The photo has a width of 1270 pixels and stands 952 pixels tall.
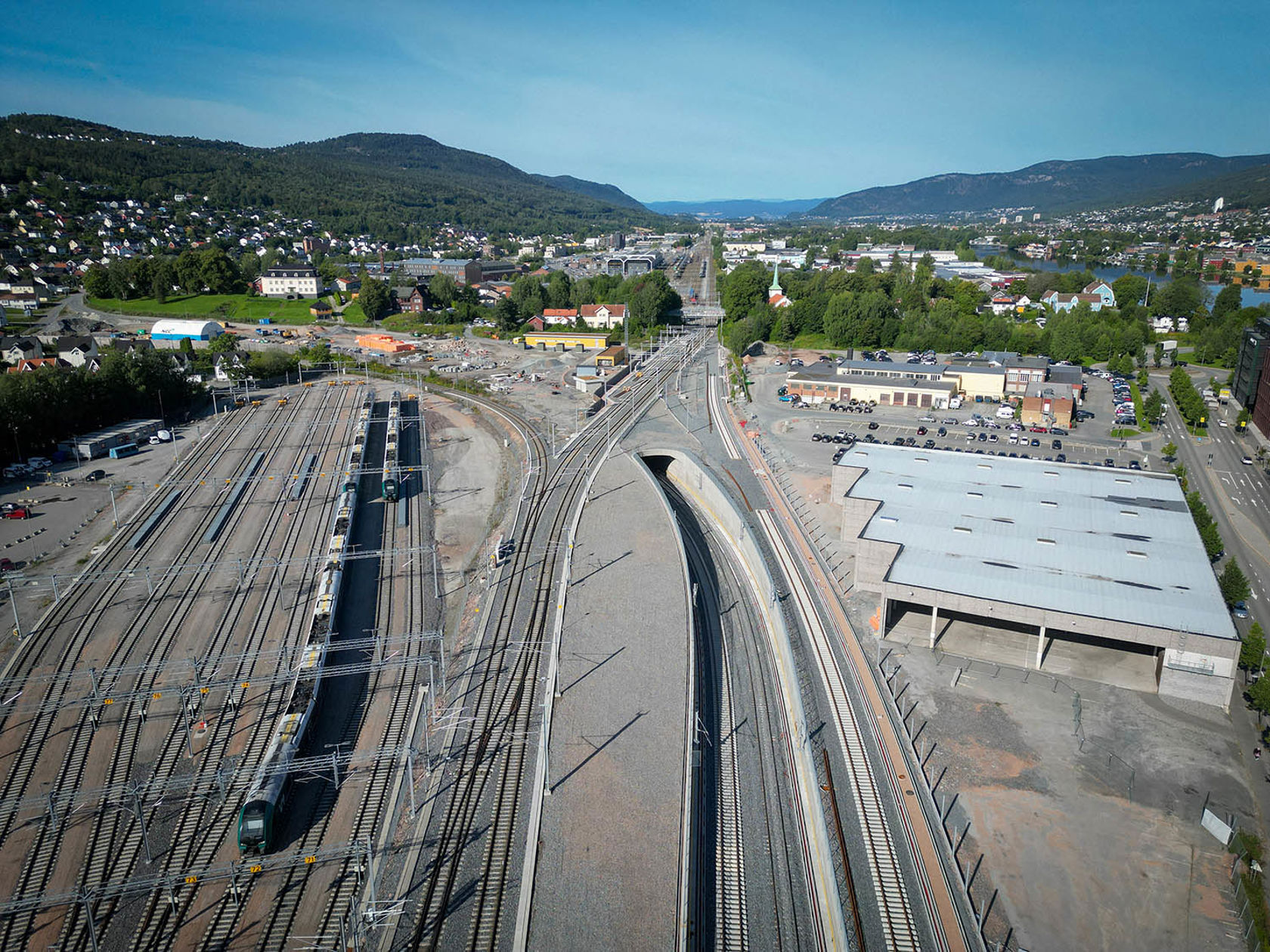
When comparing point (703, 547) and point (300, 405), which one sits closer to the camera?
point (703, 547)

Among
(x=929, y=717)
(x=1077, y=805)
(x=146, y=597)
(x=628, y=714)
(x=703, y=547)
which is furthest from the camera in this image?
(x=703, y=547)

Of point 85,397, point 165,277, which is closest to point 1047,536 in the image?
point 85,397

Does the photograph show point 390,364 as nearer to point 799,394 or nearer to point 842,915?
point 799,394

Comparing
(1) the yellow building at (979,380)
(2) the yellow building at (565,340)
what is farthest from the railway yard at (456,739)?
(2) the yellow building at (565,340)

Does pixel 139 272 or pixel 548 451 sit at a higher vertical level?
pixel 139 272

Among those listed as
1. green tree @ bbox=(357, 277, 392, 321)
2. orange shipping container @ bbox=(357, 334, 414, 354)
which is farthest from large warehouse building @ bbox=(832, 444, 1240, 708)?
green tree @ bbox=(357, 277, 392, 321)

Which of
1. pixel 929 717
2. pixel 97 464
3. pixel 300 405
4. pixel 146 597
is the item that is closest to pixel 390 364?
pixel 300 405

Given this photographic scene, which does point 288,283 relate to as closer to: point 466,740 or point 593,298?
point 593,298

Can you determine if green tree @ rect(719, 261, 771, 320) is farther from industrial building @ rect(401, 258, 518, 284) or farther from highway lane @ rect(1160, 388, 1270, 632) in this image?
highway lane @ rect(1160, 388, 1270, 632)
